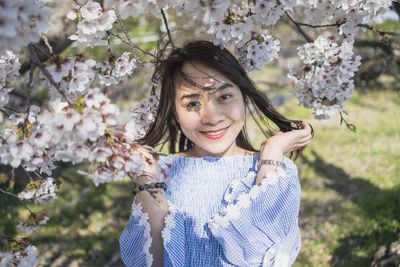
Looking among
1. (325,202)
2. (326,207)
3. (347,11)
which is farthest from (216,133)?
(325,202)

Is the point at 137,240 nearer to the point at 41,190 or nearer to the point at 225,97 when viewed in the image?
the point at 41,190

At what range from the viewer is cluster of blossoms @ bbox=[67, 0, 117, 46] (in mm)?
2428

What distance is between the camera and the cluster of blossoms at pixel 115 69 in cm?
278

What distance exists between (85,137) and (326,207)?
15.5ft

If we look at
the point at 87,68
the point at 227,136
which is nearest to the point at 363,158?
the point at 227,136

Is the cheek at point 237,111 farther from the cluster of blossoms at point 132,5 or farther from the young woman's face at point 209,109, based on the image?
the cluster of blossoms at point 132,5

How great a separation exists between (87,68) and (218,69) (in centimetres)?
94

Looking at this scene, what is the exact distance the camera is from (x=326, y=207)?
5.89 meters

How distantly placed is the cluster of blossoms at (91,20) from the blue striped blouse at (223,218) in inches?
27.5

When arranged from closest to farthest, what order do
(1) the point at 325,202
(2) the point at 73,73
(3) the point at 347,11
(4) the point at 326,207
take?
(2) the point at 73,73 → (3) the point at 347,11 → (4) the point at 326,207 → (1) the point at 325,202

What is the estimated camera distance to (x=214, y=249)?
8.47 ft

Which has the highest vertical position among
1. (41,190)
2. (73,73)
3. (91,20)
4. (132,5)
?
(132,5)

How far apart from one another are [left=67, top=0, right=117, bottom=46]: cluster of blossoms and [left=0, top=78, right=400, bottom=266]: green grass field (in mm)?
3031

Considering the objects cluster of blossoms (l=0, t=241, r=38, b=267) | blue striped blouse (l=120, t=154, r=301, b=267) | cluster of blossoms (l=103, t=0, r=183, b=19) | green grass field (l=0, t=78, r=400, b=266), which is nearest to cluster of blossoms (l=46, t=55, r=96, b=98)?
cluster of blossoms (l=103, t=0, r=183, b=19)
